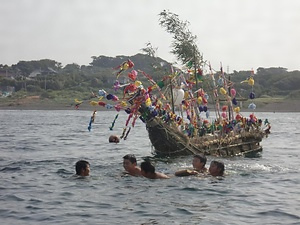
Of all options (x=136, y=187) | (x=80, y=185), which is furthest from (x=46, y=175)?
(x=136, y=187)

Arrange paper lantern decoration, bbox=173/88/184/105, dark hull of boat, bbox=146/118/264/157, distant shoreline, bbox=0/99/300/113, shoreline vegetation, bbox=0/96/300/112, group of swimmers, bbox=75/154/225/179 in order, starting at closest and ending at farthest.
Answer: group of swimmers, bbox=75/154/225/179 → dark hull of boat, bbox=146/118/264/157 → paper lantern decoration, bbox=173/88/184/105 → distant shoreline, bbox=0/99/300/113 → shoreline vegetation, bbox=0/96/300/112

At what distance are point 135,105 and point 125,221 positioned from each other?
9424mm

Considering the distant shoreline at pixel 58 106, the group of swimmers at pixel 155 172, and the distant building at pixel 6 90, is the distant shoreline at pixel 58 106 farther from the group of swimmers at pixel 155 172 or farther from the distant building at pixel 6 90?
the group of swimmers at pixel 155 172

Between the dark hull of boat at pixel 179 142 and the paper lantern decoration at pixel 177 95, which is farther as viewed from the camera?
the paper lantern decoration at pixel 177 95

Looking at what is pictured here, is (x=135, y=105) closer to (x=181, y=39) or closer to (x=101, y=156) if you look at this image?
(x=101, y=156)

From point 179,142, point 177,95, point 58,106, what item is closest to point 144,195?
point 179,142

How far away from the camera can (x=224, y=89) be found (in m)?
25.8

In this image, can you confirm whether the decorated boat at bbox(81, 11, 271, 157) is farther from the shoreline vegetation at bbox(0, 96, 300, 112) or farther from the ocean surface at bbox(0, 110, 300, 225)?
the shoreline vegetation at bbox(0, 96, 300, 112)

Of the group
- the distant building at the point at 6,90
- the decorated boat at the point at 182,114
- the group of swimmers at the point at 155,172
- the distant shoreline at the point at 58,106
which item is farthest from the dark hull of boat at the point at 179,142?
the distant building at the point at 6,90

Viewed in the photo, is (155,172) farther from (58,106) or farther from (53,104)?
(53,104)

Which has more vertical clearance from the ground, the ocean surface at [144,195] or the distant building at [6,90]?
the distant building at [6,90]

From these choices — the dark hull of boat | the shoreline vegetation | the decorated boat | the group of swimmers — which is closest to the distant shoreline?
the shoreline vegetation

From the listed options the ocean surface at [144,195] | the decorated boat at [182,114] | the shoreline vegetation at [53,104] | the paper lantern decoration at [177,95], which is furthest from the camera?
the shoreline vegetation at [53,104]

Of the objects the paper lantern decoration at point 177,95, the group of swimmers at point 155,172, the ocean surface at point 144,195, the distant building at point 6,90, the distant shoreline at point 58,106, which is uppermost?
the distant building at point 6,90
